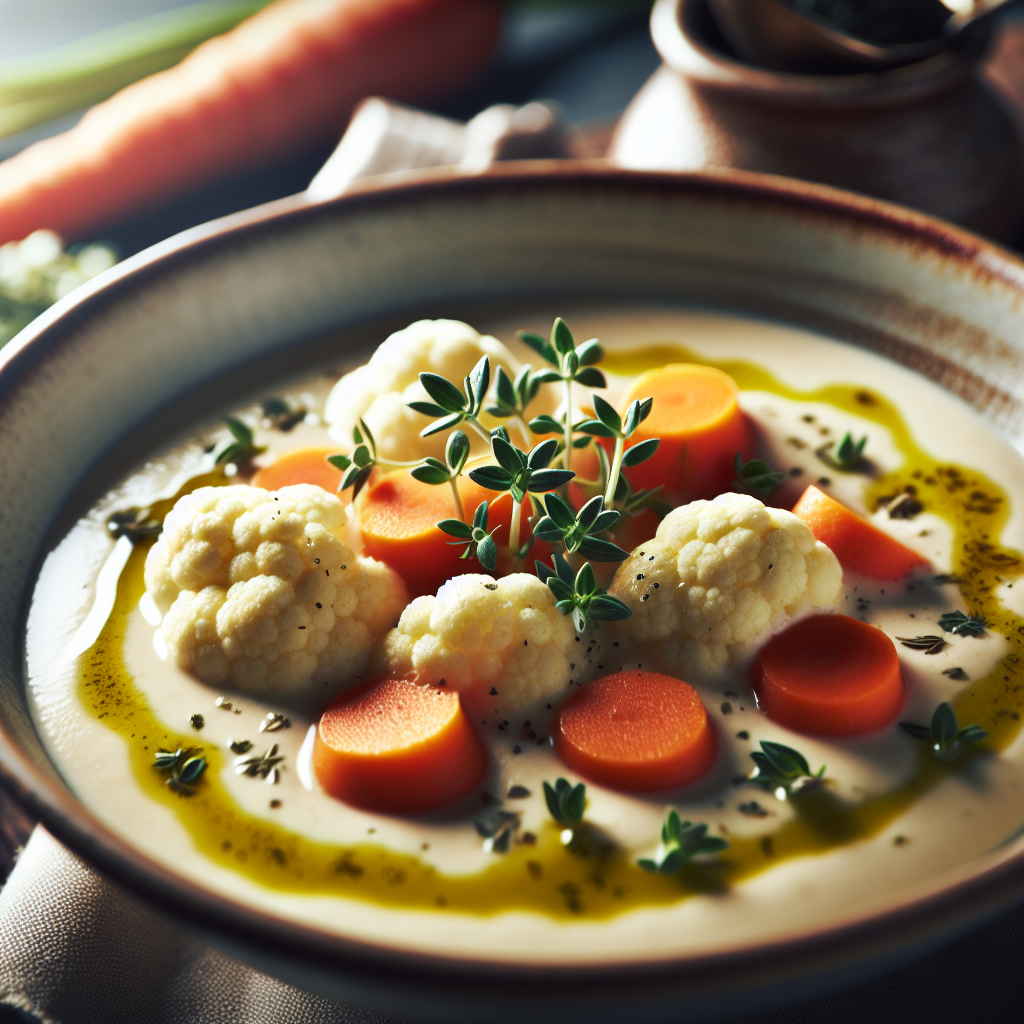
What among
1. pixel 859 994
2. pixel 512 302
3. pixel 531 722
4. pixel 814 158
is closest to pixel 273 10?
pixel 512 302

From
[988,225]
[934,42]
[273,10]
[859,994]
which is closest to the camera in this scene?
[859,994]

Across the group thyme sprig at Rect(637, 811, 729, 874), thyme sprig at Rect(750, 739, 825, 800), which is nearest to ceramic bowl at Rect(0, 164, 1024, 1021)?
thyme sprig at Rect(637, 811, 729, 874)

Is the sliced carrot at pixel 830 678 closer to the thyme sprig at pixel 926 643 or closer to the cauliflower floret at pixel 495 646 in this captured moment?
the thyme sprig at pixel 926 643

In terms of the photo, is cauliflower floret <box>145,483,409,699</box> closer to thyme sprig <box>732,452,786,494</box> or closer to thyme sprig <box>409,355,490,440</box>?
thyme sprig <box>409,355,490,440</box>

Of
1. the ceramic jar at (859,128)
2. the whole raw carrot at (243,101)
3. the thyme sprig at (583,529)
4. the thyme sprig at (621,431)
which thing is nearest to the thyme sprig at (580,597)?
the thyme sprig at (583,529)

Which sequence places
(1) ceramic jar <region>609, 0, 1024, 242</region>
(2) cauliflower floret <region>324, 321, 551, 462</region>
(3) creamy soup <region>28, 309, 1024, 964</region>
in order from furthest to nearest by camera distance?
(1) ceramic jar <region>609, 0, 1024, 242</region>
(2) cauliflower floret <region>324, 321, 551, 462</region>
(3) creamy soup <region>28, 309, 1024, 964</region>

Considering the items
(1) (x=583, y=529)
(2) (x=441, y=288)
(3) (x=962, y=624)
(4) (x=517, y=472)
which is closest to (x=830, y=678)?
(3) (x=962, y=624)

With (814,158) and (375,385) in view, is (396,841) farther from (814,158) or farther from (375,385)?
(814,158)

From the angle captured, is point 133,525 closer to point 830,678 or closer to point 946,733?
point 830,678
